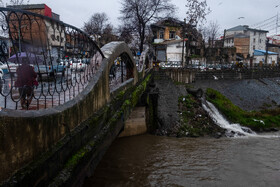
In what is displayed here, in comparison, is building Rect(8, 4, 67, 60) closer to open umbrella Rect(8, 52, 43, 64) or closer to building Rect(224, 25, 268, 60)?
open umbrella Rect(8, 52, 43, 64)

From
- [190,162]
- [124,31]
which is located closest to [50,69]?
[190,162]

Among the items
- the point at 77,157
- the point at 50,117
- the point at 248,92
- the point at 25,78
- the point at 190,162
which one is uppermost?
the point at 25,78

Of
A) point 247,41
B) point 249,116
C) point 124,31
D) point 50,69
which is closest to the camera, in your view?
point 50,69

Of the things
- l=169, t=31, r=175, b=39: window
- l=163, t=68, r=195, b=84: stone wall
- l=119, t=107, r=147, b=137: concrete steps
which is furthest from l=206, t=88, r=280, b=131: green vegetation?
l=169, t=31, r=175, b=39: window

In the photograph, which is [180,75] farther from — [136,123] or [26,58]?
[26,58]

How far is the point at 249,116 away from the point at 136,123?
9.19 meters

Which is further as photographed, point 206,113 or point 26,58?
point 206,113

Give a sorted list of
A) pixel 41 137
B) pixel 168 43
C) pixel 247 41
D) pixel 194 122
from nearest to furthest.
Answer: pixel 41 137
pixel 194 122
pixel 168 43
pixel 247 41

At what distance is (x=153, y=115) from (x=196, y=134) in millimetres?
2700

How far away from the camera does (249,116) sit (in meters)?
17.3

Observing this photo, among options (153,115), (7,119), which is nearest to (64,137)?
(7,119)

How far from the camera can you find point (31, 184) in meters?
2.45

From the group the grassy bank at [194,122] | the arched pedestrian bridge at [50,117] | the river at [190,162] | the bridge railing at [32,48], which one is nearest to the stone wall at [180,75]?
the grassy bank at [194,122]

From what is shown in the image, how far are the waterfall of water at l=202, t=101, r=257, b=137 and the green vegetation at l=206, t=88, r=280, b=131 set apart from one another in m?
0.45
